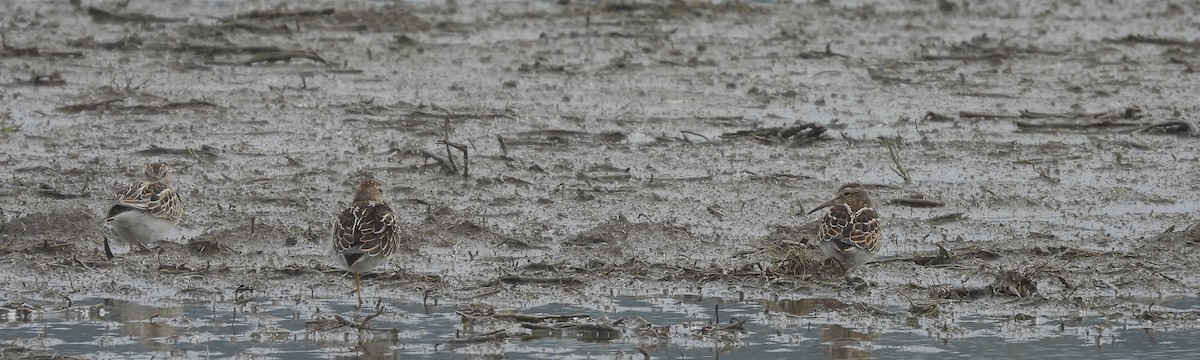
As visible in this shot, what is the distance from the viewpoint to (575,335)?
915cm

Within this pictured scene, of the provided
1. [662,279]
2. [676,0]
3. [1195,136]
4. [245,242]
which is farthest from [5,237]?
[676,0]

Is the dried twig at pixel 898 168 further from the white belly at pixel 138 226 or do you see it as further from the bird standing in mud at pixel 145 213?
the white belly at pixel 138 226

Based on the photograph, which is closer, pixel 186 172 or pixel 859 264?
pixel 859 264

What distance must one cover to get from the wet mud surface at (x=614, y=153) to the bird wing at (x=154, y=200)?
0.27m

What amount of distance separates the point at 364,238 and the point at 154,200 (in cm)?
181

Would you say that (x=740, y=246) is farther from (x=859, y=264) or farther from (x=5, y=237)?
(x=5, y=237)

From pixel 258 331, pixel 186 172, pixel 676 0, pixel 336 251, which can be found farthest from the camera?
pixel 676 0

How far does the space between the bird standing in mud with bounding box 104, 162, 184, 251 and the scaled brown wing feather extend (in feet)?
4.65

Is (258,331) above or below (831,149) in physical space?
below

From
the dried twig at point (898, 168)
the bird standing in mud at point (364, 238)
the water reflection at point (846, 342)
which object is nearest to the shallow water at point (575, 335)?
the water reflection at point (846, 342)

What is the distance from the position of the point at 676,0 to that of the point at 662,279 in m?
13.0

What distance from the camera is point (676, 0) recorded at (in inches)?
909

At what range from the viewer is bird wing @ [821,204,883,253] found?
33.6 ft

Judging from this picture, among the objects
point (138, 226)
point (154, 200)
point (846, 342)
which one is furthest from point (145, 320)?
point (846, 342)
